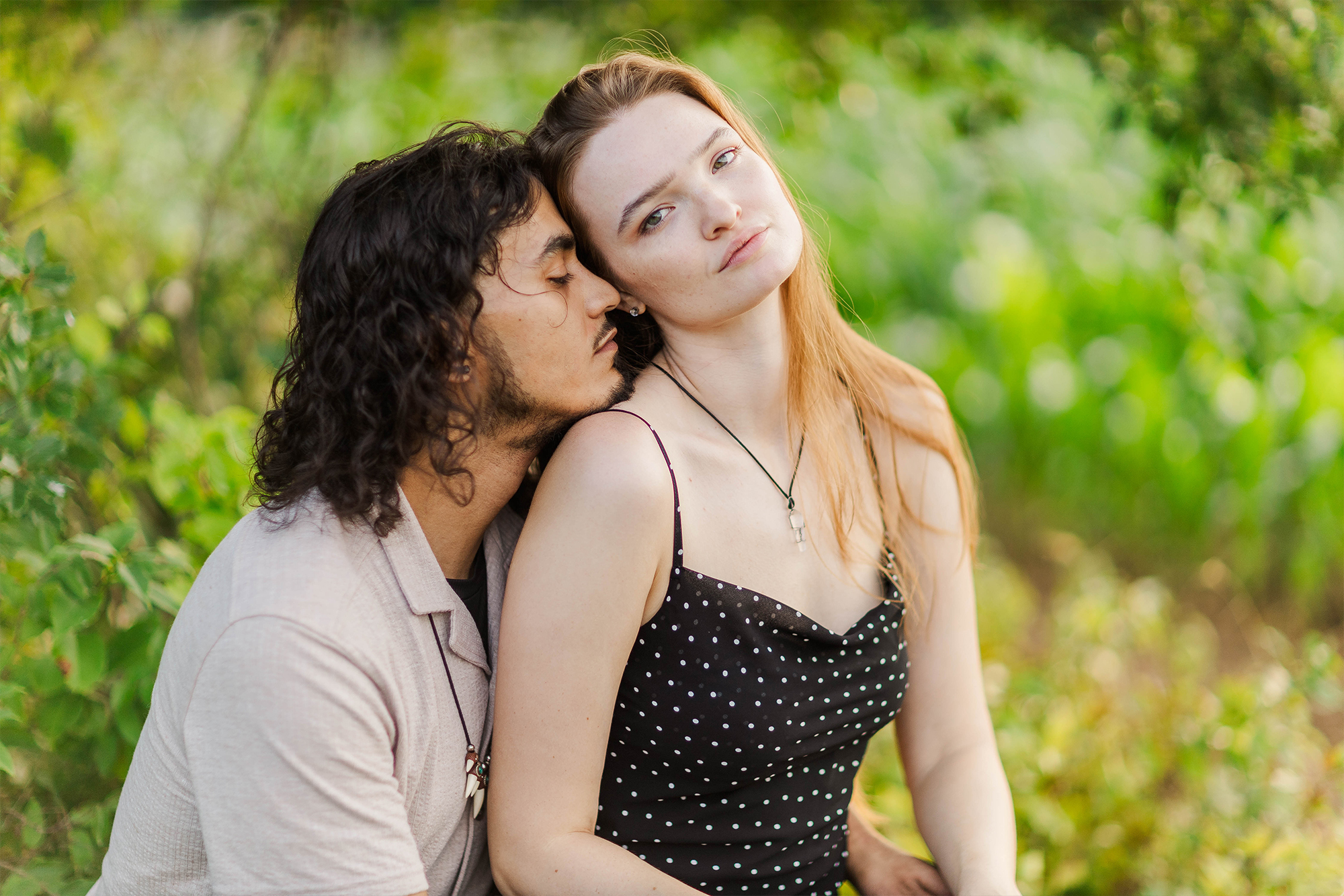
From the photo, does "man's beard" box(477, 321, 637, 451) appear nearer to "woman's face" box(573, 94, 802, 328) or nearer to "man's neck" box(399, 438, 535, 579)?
"man's neck" box(399, 438, 535, 579)

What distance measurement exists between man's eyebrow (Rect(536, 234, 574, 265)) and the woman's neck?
0.78 feet

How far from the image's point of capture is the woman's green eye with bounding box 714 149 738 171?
5.75 feet

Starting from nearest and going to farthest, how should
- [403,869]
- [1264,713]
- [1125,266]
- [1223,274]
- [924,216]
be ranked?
[403,869], [1264,713], [1223,274], [1125,266], [924,216]

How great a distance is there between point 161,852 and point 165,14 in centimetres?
358

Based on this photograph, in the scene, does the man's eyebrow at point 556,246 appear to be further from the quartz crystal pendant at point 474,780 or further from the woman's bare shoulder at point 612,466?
the quartz crystal pendant at point 474,780

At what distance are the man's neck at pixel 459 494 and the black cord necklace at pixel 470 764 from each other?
146 millimetres

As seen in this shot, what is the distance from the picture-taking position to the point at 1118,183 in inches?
207

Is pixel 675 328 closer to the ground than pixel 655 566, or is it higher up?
higher up

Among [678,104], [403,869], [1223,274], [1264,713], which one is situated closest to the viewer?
[403,869]

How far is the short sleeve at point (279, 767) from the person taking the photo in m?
1.34

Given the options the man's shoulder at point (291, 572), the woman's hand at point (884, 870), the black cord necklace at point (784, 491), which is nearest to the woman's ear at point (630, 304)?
the black cord necklace at point (784, 491)

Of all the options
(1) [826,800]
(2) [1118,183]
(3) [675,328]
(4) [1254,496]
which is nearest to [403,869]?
(1) [826,800]

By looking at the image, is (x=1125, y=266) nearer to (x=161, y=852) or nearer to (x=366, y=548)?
(x=366, y=548)

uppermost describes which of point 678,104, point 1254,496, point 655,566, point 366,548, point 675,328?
point 678,104
